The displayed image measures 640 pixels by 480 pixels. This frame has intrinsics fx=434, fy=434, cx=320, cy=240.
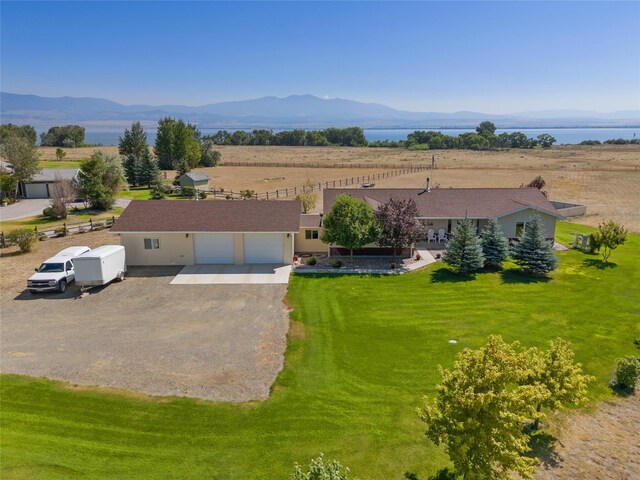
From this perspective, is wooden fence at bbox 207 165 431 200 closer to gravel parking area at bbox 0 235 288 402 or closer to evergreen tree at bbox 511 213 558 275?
Answer: gravel parking area at bbox 0 235 288 402

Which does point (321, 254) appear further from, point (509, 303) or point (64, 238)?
point (64, 238)

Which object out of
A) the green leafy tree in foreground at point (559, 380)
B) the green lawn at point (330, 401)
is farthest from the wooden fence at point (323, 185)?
the green leafy tree in foreground at point (559, 380)

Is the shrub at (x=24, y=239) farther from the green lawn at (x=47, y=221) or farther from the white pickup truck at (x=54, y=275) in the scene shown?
the white pickup truck at (x=54, y=275)

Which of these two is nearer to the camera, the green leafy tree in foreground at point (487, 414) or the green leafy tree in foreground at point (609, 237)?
the green leafy tree in foreground at point (487, 414)

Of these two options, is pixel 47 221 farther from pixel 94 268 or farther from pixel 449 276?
pixel 449 276

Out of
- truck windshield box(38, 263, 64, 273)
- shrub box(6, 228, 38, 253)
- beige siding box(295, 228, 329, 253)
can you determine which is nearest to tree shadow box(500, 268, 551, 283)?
beige siding box(295, 228, 329, 253)

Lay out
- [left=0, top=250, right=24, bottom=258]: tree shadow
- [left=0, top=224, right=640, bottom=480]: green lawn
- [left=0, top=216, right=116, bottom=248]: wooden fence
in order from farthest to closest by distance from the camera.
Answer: [left=0, top=216, right=116, bottom=248]: wooden fence → [left=0, top=250, right=24, bottom=258]: tree shadow → [left=0, top=224, right=640, bottom=480]: green lawn
